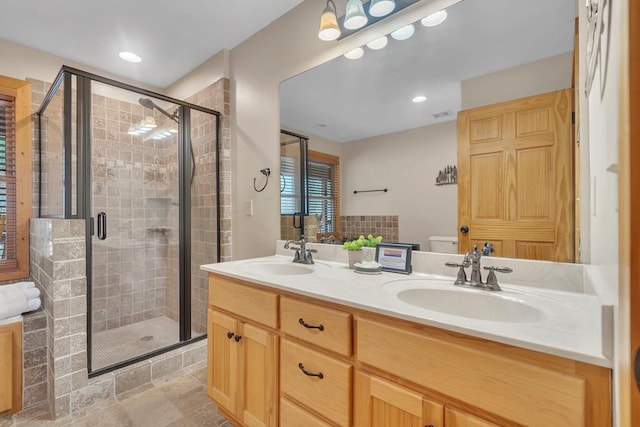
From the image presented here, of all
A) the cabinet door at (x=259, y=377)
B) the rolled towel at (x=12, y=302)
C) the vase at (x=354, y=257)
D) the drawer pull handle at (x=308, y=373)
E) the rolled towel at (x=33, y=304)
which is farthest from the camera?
the rolled towel at (x=33, y=304)

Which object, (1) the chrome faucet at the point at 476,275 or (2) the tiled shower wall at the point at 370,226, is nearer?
(1) the chrome faucet at the point at 476,275

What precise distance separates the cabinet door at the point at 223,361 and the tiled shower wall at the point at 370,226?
830 mm

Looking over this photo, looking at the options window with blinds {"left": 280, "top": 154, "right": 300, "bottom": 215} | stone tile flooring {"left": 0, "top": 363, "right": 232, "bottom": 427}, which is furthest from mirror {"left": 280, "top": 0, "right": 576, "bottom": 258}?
stone tile flooring {"left": 0, "top": 363, "right": 232, "bottom": 427}

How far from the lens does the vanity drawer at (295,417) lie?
1.14m

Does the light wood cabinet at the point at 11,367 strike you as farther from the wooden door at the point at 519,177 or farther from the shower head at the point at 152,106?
the wooden door at the point at 519,177

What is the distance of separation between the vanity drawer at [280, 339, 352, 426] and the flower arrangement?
62 cm

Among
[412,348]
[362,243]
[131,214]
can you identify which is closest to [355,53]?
[362,243]

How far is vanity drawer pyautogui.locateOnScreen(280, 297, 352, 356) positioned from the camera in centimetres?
105

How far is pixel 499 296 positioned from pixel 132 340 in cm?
276

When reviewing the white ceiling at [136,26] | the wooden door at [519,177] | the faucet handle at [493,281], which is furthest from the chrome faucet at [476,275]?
the white ceiling at [136,26]

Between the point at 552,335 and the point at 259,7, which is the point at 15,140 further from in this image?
the point at 552,335

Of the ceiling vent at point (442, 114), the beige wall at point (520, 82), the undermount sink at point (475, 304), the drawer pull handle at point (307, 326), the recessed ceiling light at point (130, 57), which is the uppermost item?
the recessed ceiling light at point (130, 57)

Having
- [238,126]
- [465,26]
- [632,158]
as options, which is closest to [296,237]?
[238,126]

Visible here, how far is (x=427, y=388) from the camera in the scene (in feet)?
2.83
